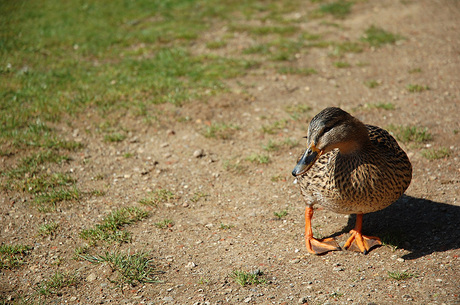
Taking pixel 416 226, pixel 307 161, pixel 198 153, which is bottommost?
pixel 416 226

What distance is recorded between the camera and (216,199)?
16.1 ft

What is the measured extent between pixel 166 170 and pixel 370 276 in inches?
105

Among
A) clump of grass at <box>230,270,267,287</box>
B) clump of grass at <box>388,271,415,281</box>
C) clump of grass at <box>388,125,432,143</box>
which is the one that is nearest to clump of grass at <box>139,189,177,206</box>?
clump of grass at <box>230,270,267,287</box>

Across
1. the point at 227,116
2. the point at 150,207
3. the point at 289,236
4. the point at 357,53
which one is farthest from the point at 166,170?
the point at 357,53

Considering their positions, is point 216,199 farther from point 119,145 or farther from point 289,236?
point 119,145

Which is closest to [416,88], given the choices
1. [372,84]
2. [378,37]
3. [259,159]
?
[372,84]

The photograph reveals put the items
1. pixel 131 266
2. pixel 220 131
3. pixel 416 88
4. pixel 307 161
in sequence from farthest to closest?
pixel 416 88 < pixel 220 131 < pixel 131 266 < pixel 307 161

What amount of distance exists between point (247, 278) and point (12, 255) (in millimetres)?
2074

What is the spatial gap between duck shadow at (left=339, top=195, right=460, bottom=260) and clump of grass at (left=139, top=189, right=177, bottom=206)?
5.88ft

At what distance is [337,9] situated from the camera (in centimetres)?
973

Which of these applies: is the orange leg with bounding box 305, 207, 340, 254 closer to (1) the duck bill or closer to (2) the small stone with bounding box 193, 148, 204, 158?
(1) the duck bill

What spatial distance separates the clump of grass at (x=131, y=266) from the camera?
377 centimetres

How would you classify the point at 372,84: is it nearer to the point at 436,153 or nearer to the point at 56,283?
the point at 436,153

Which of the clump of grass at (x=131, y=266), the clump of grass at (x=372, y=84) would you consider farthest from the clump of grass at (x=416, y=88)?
the clump of grass at (x=131, y=266)
